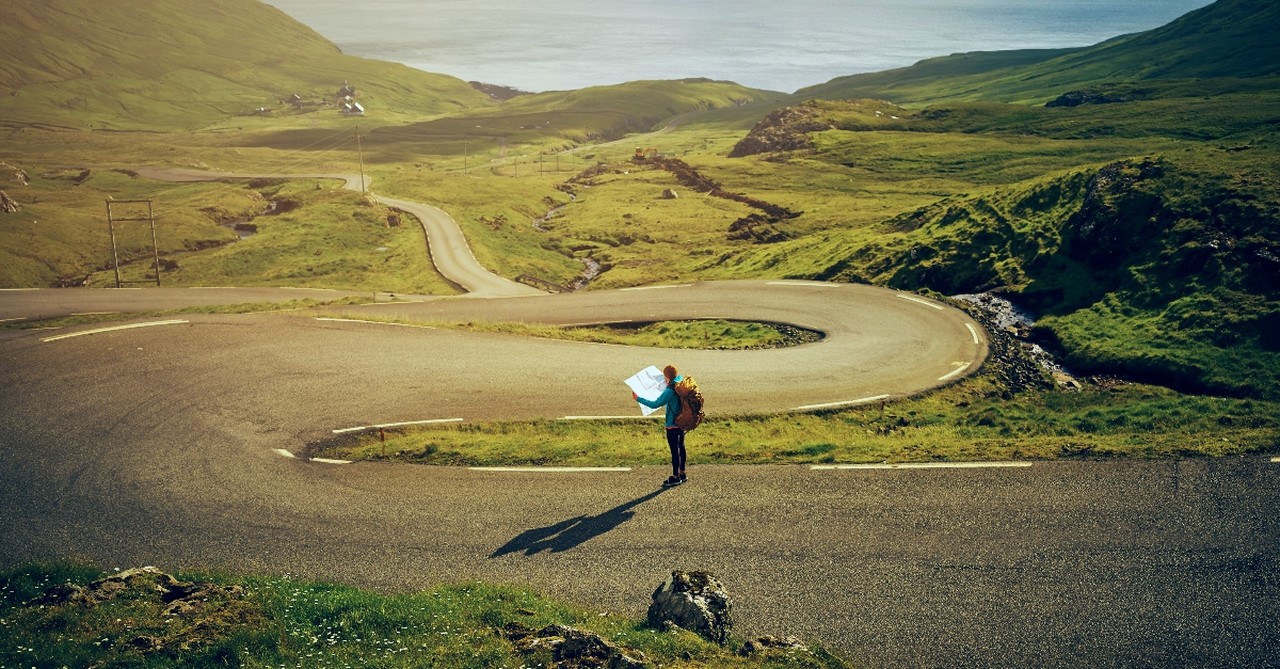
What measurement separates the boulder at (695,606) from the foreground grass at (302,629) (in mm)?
364

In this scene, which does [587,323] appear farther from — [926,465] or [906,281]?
[926,465]

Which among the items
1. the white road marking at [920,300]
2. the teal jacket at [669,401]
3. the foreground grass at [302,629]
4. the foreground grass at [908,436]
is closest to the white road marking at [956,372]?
the foreground grass at [908,436]

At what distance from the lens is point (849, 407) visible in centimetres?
3238

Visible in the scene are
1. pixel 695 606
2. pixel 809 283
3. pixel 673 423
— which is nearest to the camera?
pixel 695 606

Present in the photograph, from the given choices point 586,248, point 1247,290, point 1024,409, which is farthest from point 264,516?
point 586,248

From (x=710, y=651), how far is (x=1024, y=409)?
22.0 metres

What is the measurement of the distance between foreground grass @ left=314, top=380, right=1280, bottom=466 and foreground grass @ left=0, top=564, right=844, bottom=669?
891 cm

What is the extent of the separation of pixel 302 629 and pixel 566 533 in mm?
6976

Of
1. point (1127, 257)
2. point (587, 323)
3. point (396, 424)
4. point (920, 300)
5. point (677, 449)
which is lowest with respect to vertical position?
point (396, 424)

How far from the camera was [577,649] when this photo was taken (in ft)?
48.3

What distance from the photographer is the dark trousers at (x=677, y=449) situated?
76.2ft

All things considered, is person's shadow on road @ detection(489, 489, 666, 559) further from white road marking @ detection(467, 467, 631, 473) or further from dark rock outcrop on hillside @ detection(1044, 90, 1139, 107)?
dark rock outcrop on hillside @ detection(1044, 90, 1139, 107)

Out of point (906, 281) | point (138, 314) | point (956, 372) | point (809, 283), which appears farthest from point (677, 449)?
point (138, 314)

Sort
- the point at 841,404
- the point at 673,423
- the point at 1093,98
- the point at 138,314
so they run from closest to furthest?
the point at 673,423 < the point at 841,404 < the point at 138,314 < the point at 1093,98
